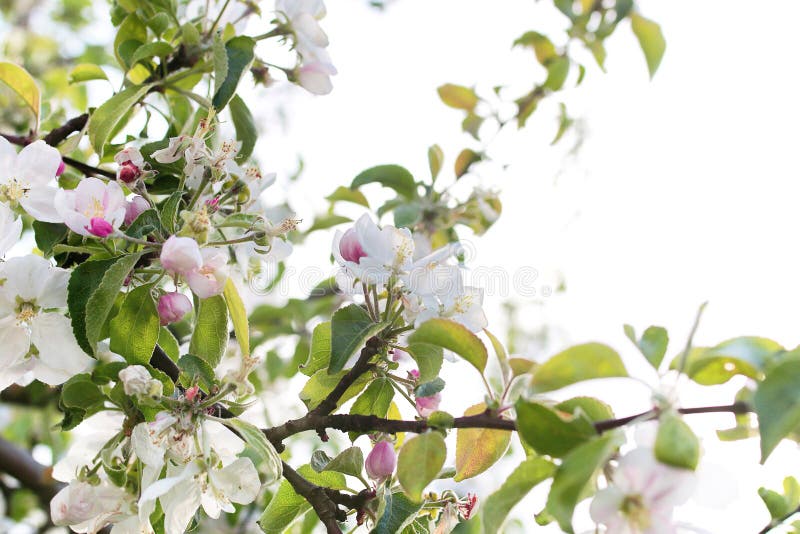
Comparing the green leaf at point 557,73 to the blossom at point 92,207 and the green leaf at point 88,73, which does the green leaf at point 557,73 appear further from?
the blossom at point 92,207

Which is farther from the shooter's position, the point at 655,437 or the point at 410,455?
the point at 410,455

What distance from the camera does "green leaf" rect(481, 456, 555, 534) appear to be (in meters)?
0.64

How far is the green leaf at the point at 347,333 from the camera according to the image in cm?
77

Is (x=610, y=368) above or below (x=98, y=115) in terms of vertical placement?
above

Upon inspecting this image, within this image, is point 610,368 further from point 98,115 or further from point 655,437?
point 98,115

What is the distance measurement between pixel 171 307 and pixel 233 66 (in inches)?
14.3

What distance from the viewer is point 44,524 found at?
6.75 feet

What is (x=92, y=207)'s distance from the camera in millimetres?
814

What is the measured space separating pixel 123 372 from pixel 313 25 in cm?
64

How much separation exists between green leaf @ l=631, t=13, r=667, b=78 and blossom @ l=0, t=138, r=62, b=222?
3.81 feet

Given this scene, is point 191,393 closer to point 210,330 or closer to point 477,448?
point 210,330

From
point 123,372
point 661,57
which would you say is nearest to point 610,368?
point 123,372

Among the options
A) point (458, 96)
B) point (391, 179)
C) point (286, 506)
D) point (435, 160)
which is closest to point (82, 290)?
point (286, 506)

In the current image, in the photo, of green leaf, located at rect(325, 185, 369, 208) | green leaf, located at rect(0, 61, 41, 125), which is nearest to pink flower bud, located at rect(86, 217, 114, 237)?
green leaf, located at rect(0, 61, 41, 125)
